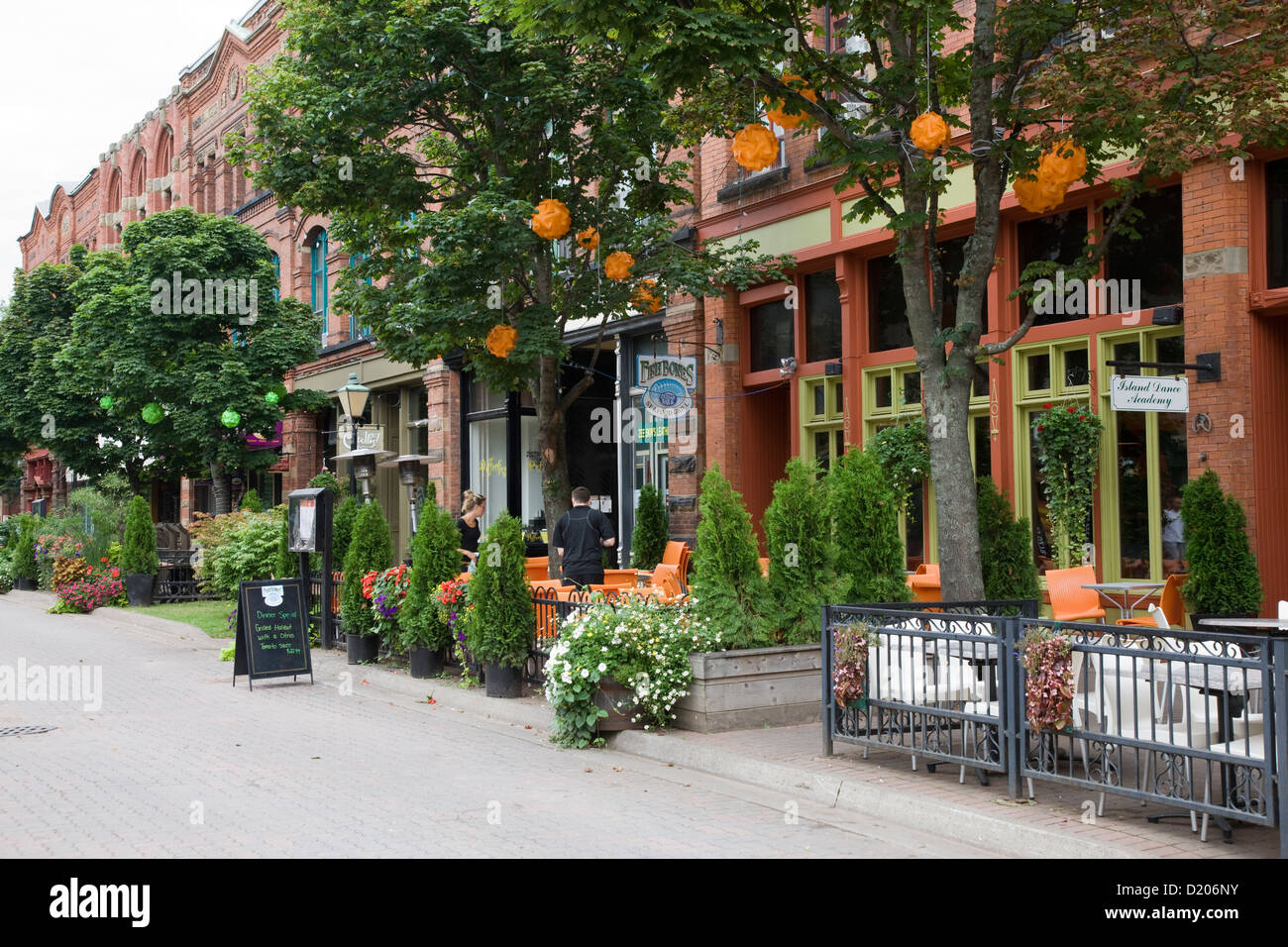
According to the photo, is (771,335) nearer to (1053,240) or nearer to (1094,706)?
(1053,240)

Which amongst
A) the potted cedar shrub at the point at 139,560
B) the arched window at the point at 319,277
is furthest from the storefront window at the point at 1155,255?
the arched window at the point at 319,277

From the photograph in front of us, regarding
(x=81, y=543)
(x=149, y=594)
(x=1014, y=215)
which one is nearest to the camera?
(x=1014, y=215)

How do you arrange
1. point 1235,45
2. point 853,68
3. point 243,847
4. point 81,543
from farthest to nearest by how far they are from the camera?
point 81,543 → point 853,68 → point 1235,45 → point 243,847

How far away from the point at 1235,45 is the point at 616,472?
14.8m

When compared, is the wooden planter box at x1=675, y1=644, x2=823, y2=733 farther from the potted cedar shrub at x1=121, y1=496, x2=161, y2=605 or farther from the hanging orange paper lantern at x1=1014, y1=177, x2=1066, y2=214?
the potted cedar shrub at x1=121, y1=496, x2=161, y2=605

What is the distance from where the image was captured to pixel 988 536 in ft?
41.9

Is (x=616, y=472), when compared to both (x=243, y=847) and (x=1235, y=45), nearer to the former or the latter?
(x=1235, y=45)

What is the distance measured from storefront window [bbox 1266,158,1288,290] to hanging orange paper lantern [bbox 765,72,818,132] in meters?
4.59

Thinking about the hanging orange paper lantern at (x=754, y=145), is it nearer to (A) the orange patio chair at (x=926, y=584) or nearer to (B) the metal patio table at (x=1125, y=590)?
(B) the metal patio table at (x=1125, y=590)

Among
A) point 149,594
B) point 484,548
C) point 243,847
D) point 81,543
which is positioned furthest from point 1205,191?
point 81,543

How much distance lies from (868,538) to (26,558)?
26.3 m

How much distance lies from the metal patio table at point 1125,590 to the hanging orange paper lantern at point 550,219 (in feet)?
22.1

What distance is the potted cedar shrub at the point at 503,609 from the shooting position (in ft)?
36.6

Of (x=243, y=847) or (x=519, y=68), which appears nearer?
(x=243, y=847)
